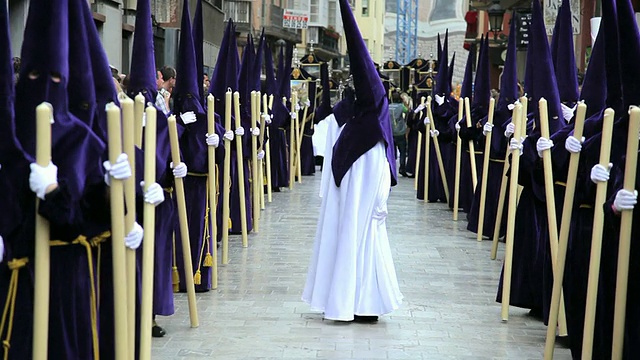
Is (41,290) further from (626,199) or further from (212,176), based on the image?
(212,176)

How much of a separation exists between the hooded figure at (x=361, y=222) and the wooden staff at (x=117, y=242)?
3.33 m

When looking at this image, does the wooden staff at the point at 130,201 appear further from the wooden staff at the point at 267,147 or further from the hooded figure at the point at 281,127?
the hooded figure at the point at 281,127

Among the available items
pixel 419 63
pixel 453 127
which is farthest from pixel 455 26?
pixel 453 127

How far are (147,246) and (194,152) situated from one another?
3874mm

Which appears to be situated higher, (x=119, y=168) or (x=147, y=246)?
(x=119, y=168)

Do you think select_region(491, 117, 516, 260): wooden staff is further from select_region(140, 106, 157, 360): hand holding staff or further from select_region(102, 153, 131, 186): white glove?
select_region(102, 153, 131, 186): white glove

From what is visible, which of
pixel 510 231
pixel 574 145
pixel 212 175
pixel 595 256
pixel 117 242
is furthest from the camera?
pixel 212 175

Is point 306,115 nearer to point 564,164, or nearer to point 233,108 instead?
point 233,108

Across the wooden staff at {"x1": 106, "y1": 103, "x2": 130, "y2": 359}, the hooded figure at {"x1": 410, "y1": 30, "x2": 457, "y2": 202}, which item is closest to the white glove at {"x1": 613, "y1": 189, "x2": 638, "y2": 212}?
the wooden staff at {"x1": 106, "y1": 103, "x2": 130, "y2": 359}

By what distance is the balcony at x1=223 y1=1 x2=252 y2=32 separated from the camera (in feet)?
150

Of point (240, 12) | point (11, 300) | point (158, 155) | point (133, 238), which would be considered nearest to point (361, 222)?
point (158, 155)

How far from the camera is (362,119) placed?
8.69m

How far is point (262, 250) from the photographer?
42.2 feet

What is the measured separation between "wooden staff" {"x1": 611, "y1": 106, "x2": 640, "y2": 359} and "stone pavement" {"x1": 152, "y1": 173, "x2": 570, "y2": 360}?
6.15 feet
